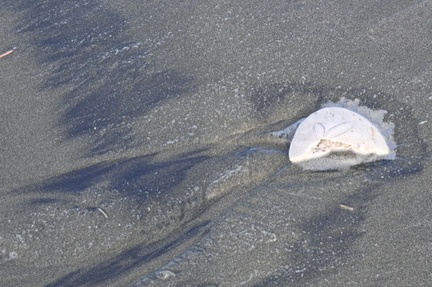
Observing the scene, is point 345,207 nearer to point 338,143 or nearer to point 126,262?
point 338,143

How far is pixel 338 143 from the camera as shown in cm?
347

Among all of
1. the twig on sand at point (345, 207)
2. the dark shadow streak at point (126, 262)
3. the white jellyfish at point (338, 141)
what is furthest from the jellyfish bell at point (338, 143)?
the dark shadow streak at point (126, 262)

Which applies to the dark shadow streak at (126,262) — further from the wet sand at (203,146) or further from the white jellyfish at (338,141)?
the white jellyfish at (338,141)

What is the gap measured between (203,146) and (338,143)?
2.17ft

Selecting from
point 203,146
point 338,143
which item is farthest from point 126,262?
point 338,143

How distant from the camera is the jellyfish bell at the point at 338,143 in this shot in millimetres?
3428

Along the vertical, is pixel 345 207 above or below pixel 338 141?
below

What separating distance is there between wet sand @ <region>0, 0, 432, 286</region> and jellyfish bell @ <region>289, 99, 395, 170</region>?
0.18 feet

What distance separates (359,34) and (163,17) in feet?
3.84

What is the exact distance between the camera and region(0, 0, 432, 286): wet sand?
10.1 ft

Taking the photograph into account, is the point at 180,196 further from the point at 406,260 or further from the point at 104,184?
the point at 406,260

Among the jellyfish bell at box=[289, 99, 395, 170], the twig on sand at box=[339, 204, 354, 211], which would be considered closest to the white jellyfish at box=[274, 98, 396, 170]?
the jellyfish bell at box=[289, 99, 395, 170]

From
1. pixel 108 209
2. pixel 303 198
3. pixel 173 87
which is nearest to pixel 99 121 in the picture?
pixel 173 87

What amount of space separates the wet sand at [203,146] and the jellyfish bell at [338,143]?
0.18 ft
